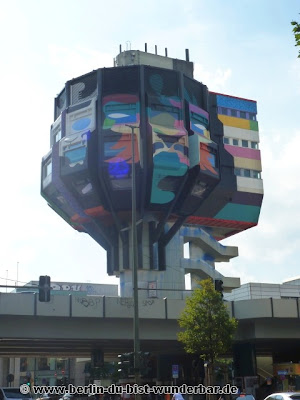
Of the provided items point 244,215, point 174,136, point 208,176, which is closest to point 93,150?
point 174,136

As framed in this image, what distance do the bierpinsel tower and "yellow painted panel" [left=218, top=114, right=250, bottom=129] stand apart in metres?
4.39

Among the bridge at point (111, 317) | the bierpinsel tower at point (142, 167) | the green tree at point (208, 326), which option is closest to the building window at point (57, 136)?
the bierpinsel tower at point (142, 167)

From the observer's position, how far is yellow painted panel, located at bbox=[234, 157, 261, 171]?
9156 centimetres

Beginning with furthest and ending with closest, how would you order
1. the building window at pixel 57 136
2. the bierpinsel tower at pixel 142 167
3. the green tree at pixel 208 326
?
the building window at pixel 57 136, the bierpinsel tower at pixel 142 167, the green tree at pixel 208 326

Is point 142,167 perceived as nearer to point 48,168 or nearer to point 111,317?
point 48,168

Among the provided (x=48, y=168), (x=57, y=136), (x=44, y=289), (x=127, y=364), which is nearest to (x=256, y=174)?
(x=57, y=136)

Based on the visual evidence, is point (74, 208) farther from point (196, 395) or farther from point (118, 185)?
point (196, 395)

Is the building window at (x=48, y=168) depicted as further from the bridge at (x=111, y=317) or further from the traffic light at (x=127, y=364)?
the traffic light at (x=127, y=364)

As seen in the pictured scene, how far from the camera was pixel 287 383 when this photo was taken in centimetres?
5016

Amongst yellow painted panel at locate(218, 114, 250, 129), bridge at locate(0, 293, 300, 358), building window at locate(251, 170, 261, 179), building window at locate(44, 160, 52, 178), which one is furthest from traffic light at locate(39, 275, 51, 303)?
building window at locate(251, 170, 261, 179)

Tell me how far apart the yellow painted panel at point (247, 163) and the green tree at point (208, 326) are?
5305 centimetres

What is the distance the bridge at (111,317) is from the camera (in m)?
42.0

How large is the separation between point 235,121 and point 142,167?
86.5 feet

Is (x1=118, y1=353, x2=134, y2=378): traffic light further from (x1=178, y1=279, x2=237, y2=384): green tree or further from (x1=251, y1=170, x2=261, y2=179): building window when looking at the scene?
(x1=251, y1=170, x2=261, y2=179): building window
